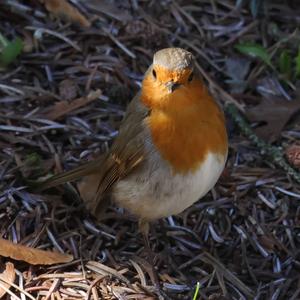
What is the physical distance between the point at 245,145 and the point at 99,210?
917 mm

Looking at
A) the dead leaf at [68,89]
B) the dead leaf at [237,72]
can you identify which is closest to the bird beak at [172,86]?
the dead leaf at [68,89]

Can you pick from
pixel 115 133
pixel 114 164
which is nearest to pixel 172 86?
pixel 114 164

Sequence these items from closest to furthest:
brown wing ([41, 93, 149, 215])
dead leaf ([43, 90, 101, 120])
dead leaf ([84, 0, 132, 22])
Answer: brown wing ([41, 93, 149, 215]) → dead leaf ([43, 90, 101, 120]) → dead leaf ([84, 0, 132, 22])

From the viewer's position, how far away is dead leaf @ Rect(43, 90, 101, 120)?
176 inches

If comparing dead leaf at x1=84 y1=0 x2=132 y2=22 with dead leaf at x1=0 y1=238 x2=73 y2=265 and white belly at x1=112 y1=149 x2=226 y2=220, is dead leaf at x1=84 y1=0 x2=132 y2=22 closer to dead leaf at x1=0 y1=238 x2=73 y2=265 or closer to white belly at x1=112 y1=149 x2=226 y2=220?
white belly at x1=112 y1=149 x2=226 y2=220

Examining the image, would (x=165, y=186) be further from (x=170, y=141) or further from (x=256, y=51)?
(x=256, y=51)

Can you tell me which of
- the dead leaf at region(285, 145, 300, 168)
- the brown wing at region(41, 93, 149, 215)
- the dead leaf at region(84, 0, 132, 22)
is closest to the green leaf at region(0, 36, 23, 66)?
the dead leaf at region(84, 0, 132, 22)

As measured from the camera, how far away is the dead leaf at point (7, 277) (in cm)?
357

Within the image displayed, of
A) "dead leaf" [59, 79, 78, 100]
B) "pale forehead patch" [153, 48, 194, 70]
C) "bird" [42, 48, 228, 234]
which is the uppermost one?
"pale forehead patch" [153, 48, 194, 70]

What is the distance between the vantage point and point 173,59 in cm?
361

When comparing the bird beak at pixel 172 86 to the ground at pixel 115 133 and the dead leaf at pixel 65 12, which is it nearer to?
the ground at pixel 115 133

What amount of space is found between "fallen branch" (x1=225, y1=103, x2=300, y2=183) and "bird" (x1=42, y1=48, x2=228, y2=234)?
0.62m

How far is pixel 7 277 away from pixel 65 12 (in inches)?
73.3

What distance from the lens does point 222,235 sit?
4.09m
